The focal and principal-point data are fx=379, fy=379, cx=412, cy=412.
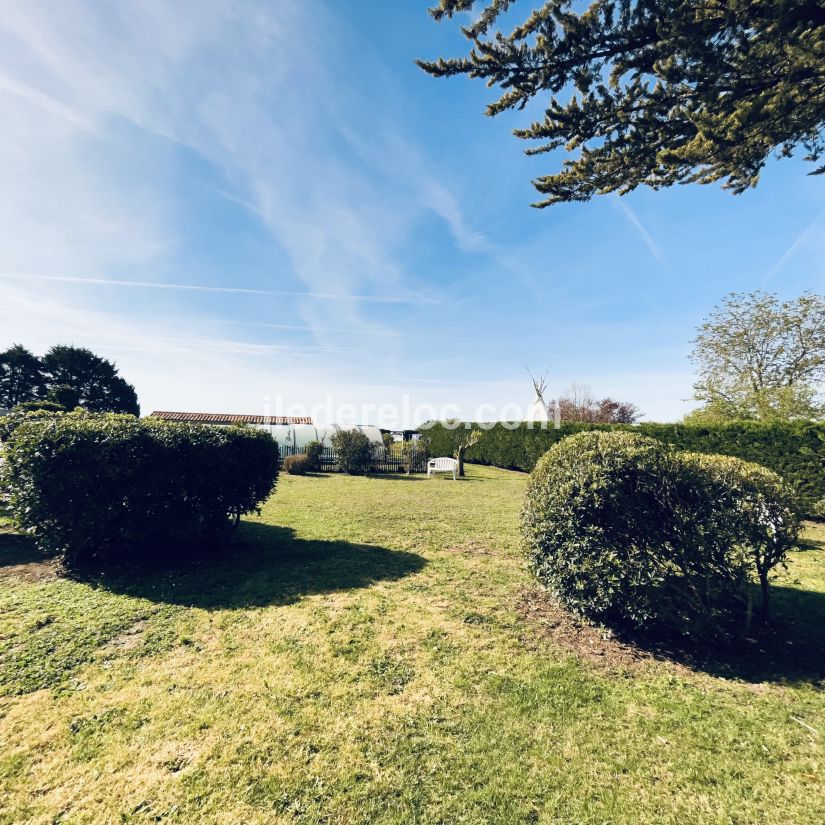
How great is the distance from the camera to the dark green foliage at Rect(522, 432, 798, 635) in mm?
3727

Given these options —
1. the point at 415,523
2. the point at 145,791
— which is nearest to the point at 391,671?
the point at 145,791

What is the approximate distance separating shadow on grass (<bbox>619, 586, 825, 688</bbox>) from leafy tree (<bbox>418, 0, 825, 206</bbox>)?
5800mm

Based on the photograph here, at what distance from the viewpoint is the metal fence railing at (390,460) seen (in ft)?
67.9

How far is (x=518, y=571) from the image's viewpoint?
581 centimetres

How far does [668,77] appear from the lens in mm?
4812

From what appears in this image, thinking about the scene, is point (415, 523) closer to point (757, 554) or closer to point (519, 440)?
point (757, 554)

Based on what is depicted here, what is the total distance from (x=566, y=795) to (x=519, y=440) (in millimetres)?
20596

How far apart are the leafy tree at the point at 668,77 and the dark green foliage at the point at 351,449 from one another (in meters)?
15.7

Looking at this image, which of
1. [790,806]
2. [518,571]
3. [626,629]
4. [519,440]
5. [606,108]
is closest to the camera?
[790,806]

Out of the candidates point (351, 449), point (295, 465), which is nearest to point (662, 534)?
point (351, 449)

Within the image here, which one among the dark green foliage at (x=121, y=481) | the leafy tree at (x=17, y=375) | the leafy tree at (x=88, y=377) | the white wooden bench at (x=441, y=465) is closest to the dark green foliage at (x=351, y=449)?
the white wooden bench at (x=441, y=465)

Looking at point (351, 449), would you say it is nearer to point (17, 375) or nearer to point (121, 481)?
point (121, 481)

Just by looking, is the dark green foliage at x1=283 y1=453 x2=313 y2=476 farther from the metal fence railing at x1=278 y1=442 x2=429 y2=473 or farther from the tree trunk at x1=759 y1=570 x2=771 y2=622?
the tree trunk at x1=759 y1=570 x2=771 y2=622

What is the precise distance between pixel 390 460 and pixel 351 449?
9.16ft
